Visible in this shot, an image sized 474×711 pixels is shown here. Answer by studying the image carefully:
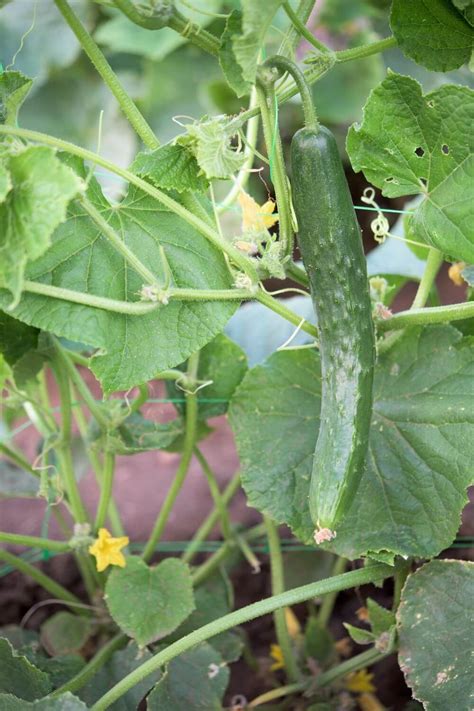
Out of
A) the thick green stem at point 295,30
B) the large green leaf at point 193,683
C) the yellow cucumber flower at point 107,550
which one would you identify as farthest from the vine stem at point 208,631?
the thick green stem at point 295,30

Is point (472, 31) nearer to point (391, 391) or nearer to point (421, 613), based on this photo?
point (391, 391)

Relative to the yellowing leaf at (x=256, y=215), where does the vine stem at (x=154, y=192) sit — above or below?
above

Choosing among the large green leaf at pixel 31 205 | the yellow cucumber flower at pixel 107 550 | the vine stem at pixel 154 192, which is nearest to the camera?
the large green leaf at pixel 31 205

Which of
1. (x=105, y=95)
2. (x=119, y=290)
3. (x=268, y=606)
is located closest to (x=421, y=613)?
(x=268, y=606)

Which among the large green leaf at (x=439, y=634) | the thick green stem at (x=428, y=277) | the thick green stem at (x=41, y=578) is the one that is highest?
the thick green stem at (x=428, y=277)

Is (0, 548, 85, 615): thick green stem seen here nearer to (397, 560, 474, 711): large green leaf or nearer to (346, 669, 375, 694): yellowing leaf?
(346, 669, 375, 694): yellowing leaf

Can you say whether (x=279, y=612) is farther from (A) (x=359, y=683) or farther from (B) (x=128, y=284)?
(B) (x=128, y=284)

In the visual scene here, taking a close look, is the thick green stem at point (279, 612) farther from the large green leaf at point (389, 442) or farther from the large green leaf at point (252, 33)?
the large green leaf at point (252, 33)
